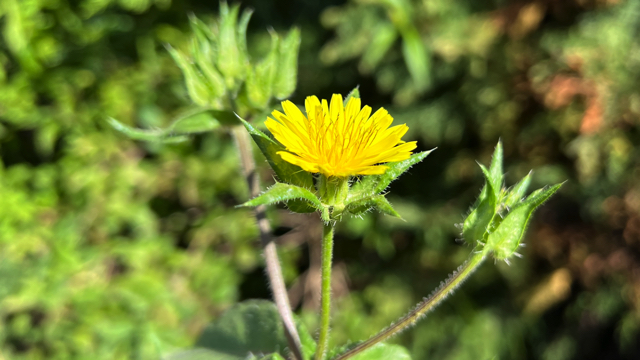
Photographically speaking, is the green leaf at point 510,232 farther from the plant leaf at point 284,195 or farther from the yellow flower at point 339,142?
the plant leaf at point 284,195

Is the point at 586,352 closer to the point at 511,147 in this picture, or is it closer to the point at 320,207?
the point at 511,147

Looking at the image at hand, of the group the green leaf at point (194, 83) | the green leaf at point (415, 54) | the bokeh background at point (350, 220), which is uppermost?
the green leaf at point (194, 83)

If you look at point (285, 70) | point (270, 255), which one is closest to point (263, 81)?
point (285, 70)

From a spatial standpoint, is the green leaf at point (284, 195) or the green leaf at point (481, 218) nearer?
the green leaf at point (284, 195)

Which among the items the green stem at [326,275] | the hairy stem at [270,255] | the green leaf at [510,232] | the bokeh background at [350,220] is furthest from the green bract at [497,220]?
the bokeh background at [350,220]

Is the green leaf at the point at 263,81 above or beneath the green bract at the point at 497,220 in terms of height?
above

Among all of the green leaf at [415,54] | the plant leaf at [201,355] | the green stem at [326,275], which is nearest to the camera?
the green stem at [326,275]
